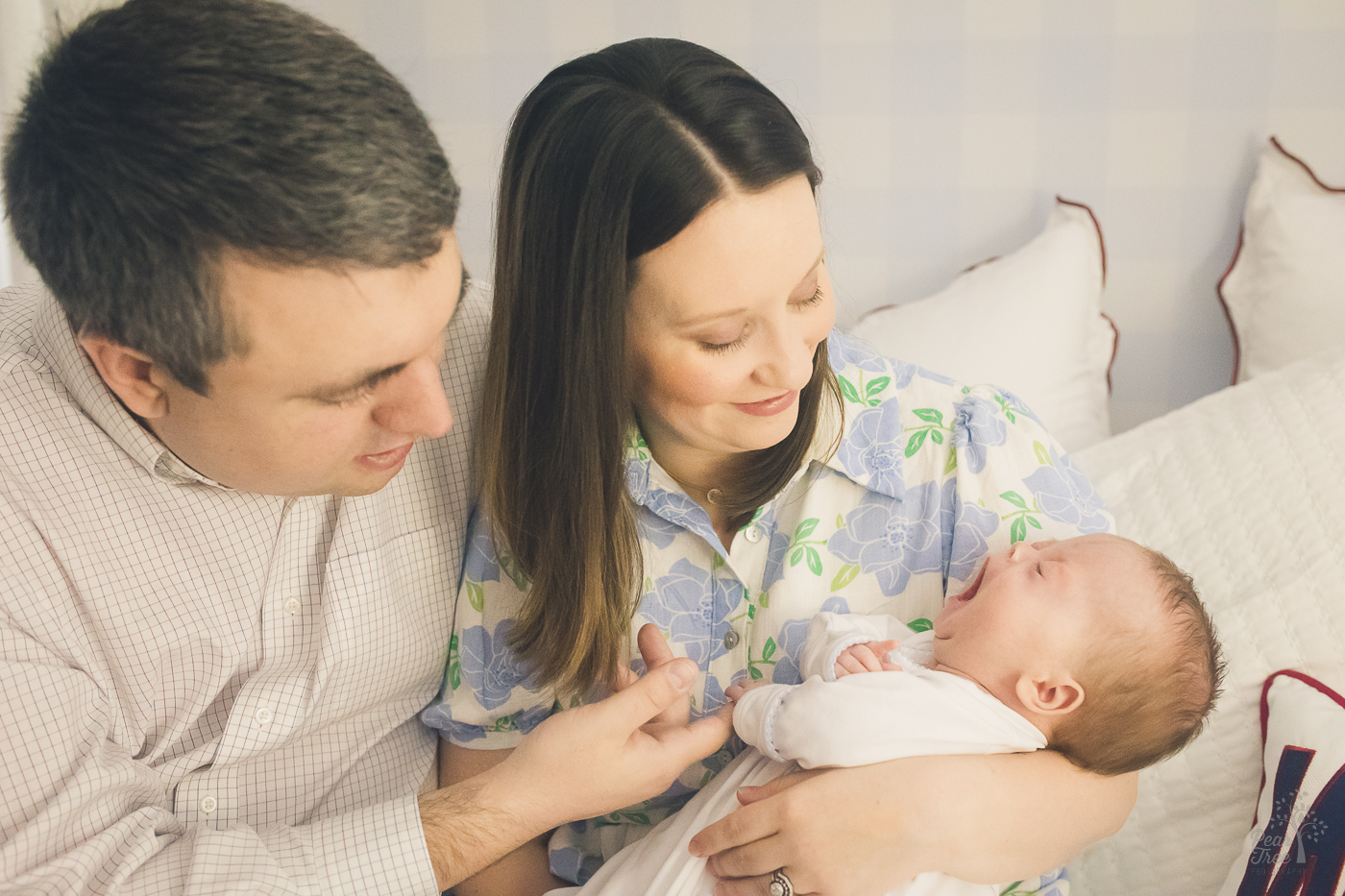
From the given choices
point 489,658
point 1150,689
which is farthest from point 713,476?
point 1150,689

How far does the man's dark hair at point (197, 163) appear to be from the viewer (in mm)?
1023

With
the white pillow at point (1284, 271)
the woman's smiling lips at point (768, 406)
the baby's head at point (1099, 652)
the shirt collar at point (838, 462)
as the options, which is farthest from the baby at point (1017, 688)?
the white pillow at point (1284, 271)

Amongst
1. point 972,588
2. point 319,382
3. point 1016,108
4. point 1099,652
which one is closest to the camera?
point 319,382

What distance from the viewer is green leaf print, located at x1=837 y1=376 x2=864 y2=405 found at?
151 cm

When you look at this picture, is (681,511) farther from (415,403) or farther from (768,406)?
(415,403)

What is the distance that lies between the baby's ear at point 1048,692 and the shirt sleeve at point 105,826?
836 millimetres

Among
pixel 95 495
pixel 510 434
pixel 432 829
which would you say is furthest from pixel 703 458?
pixel 95 495

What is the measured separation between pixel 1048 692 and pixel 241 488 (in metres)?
1.12

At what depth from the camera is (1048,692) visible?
1.28 m

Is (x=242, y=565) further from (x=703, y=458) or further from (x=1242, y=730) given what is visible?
(x=1242, y=730)

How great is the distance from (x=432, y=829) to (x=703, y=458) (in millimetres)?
669

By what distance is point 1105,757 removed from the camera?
127 cm

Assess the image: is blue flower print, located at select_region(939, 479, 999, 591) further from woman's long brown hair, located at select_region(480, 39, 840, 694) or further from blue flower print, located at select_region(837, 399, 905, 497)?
woman's long brown hair, located at select_region(480, 39, 840, 694)

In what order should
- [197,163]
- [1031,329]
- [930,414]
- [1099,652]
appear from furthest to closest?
[1031,329] < [930,414] < [1099,652] < [197,163]
